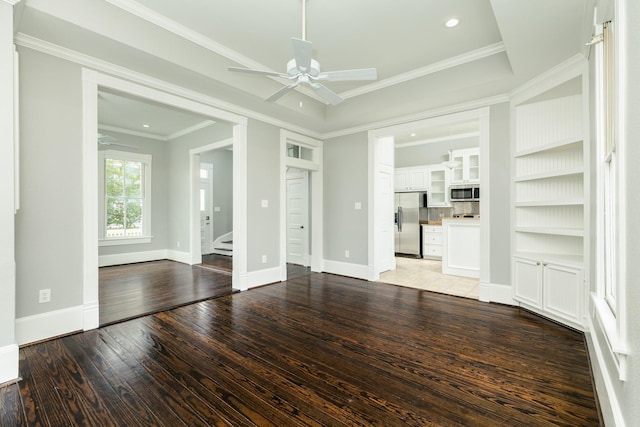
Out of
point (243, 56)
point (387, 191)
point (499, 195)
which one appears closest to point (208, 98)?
point (243, 56)

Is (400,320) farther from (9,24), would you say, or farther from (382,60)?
(9,24)

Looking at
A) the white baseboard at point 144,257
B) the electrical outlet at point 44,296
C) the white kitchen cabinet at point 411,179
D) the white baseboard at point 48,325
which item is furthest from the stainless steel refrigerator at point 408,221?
the electrical outlet at point 44,296

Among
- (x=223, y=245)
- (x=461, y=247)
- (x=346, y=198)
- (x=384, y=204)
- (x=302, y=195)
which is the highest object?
(x=302, y=195)

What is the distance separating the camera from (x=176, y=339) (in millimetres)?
2691

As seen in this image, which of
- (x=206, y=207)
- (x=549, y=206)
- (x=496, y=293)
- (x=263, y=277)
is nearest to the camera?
(x=549, y=206)

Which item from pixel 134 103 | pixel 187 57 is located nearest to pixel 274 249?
pixel 187 57

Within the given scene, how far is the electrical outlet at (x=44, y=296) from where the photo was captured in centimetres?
269

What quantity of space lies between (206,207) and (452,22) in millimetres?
6845

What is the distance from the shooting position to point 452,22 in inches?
117

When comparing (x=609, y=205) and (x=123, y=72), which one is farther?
(x=123, y=72)

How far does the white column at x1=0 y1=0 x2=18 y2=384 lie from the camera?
6.57ft

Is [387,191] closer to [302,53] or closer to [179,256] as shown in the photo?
[302,53]

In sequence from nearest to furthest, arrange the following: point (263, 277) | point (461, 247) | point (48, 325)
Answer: point (48, 325) → point (263, 277) → point (461, 247)

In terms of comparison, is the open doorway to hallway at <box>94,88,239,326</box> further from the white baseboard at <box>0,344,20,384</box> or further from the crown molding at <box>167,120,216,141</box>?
the white baseboard at <box>0,344,20,384</box>
